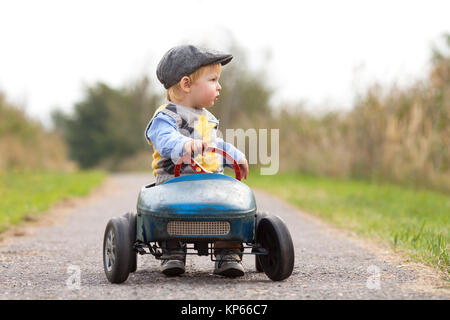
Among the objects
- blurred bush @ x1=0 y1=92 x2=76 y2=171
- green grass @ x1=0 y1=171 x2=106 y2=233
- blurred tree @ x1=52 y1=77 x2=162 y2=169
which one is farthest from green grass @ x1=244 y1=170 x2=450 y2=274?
blurred tree @ x1=52 y1=77 x2=162 y2=169

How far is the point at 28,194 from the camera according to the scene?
1069 cm

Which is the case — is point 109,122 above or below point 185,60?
below

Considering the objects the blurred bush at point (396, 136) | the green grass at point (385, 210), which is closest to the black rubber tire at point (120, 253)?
the green grass at point (385, 210)

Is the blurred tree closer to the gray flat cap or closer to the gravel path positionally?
the gravel path

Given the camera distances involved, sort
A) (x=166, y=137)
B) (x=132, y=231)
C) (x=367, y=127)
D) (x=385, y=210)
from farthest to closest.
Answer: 1. (x=367, y=127)
2. (x=385, y=210)
3. (x=132, y=231)
4. (x=166, y=137)

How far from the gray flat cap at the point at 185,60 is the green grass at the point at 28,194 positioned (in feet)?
11.4

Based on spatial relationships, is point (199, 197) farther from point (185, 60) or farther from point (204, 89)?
point (185, 60)

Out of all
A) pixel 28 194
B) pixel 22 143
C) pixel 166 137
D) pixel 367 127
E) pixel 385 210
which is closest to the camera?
pixel 166 137

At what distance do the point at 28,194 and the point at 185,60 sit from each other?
7245 mm

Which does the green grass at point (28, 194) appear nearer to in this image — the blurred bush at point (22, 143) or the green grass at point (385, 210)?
the blurred bush at point (22, 143)

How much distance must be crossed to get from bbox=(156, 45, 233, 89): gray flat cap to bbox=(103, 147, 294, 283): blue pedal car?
0.60 metres

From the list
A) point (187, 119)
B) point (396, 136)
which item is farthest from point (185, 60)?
point (396, 136)

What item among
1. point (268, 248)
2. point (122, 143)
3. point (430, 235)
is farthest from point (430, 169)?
point (122, 143)

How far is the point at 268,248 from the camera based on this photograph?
4160 millimetres
